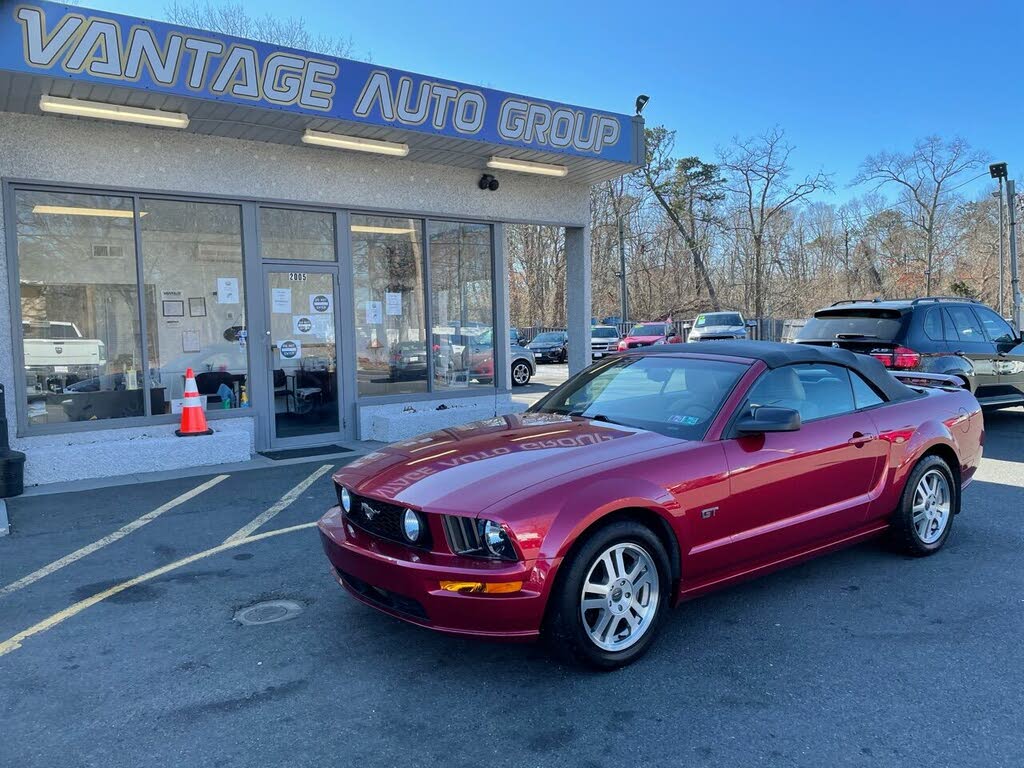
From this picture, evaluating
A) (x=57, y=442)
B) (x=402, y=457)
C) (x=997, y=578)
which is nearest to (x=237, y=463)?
(x=57, y=442)

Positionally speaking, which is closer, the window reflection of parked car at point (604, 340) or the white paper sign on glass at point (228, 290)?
the white paper sign on glass at point (228, 290)

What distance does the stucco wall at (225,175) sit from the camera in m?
7.51

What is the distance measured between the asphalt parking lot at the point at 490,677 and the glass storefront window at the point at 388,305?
5.08 metres

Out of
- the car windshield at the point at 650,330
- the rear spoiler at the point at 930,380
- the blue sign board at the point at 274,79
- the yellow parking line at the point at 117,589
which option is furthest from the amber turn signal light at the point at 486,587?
the car windshield at the point at 650,330

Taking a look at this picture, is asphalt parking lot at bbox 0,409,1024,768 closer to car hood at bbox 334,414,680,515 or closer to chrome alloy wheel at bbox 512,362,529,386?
car hood at bbox 334,414,680,515

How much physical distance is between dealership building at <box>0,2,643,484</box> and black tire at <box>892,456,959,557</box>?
6.12m

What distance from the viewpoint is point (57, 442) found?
7746 mm

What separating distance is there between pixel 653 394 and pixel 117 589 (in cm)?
354

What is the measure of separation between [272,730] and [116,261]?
721 cm

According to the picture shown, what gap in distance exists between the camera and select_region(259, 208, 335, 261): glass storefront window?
29.8ft

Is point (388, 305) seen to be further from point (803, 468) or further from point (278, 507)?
point (803, 468)

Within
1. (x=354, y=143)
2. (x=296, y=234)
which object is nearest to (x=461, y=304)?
(x=296, y=234)

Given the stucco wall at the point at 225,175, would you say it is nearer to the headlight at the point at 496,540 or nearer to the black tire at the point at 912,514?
the headlight at the point at 496,540

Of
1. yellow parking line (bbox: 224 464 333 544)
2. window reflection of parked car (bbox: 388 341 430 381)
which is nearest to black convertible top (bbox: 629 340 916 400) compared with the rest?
yellow parking line (bbox: 224 464 333 544)
